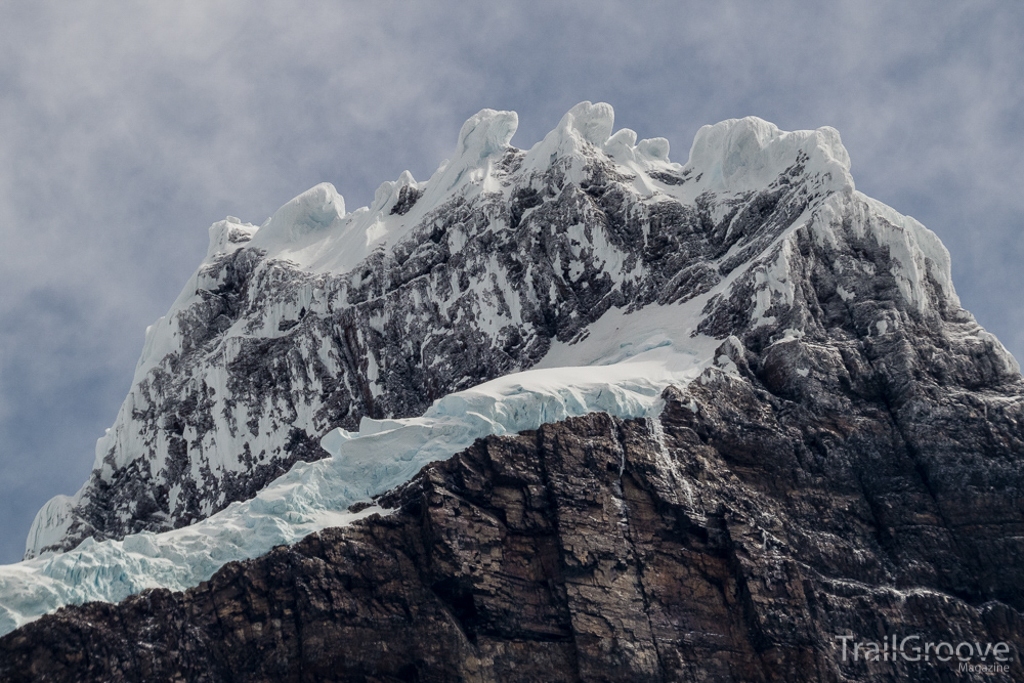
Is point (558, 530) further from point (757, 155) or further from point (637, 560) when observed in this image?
point (757, 155)

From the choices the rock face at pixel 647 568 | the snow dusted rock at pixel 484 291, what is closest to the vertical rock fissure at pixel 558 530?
the rock face at pixel 647 568

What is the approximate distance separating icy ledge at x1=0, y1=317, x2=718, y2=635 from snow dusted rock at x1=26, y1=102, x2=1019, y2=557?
1078 centimetres

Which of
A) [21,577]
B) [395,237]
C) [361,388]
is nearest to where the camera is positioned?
[21,577]

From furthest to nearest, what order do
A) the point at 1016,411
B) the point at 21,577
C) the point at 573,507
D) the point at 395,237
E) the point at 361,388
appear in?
1. the point at 395,237
2. the point at 361,388
3. the point at 1016,411
4. the point at 573,507
5. the point at 21,577

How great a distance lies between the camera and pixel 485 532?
3597 inches

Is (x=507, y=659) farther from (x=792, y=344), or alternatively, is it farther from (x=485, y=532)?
(x=792, y=344)

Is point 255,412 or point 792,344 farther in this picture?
point 255,412

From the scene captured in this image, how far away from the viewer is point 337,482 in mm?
95750

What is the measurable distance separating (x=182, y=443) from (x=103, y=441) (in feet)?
28.2

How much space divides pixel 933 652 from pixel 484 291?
157ft

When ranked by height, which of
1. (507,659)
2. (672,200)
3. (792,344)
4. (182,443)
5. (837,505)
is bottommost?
(507,659)

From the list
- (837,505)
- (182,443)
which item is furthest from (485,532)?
(182,443)

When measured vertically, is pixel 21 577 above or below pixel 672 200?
below

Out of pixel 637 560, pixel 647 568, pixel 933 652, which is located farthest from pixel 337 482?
pixel 933 652
